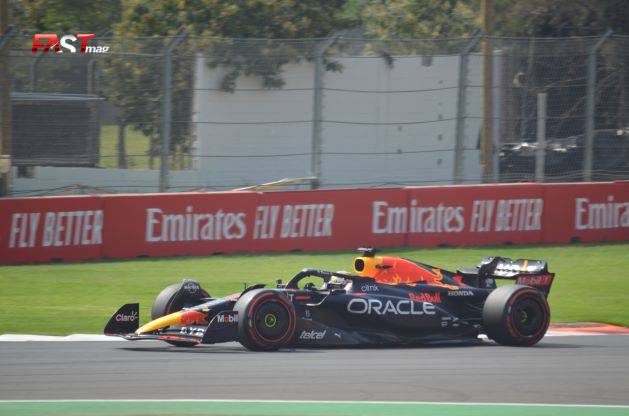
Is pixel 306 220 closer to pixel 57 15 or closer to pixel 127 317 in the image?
pixel 127 317

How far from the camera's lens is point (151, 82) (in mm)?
18938

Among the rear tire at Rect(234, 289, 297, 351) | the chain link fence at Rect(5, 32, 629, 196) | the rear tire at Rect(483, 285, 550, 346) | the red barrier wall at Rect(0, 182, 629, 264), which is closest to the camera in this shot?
the rear tire at Rect(234, 289, 297, 351)

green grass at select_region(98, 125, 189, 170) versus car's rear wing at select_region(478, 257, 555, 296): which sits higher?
green grass at select_region(98, 125, 189, 170)

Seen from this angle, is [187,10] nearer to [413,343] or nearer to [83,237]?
[83,237]

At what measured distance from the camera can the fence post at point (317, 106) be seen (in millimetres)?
19500

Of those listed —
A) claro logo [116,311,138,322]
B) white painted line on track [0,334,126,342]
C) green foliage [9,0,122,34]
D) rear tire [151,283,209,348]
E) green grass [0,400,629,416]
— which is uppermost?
green foliage [9,0,122,34]

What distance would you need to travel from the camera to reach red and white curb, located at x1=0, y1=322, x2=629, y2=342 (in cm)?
1172

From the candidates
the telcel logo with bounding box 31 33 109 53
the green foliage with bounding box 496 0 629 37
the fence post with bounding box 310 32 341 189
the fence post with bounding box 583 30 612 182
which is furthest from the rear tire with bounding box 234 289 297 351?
the green foliage with bounding box 496 0 629 37

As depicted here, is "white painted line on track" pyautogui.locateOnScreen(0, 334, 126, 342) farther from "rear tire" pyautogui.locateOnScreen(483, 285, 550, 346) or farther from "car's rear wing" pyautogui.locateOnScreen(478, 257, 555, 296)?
"car's rear wing" pyautogui.locateOnScreen(478, 257, 555, 296)

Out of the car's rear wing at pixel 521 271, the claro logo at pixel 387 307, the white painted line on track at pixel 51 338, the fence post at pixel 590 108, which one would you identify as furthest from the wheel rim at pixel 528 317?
the fence post at pixel 590 108

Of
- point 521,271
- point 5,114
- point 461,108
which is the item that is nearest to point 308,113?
point 461,108

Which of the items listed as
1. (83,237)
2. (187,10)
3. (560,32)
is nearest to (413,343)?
(83,237)

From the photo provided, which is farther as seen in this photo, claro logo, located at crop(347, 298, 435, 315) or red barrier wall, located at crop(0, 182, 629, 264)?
red barrier wall, located at crop(0, 182, 629, 264)

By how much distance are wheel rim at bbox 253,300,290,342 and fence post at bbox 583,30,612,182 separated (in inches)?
464
